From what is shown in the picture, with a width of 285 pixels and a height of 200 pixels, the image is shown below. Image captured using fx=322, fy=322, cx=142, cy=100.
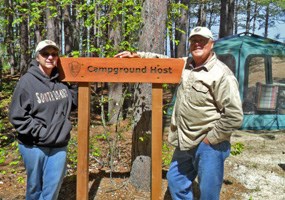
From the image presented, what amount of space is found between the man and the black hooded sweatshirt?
1.12 m

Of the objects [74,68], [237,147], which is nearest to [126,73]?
[74,68]

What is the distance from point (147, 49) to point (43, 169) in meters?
1.99

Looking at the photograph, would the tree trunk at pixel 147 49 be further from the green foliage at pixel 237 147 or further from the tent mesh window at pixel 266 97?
the tent mesh window at pixel 266 97

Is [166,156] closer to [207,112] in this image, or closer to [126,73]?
[126,73]

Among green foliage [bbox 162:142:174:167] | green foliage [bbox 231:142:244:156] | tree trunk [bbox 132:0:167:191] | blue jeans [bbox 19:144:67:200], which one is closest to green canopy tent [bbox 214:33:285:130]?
green foliage [bbox 162:142:174:167]

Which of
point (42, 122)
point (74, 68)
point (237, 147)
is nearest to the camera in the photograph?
point (42, 122)

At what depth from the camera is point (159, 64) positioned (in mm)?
3469

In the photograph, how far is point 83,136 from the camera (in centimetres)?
360

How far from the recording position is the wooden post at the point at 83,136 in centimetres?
351

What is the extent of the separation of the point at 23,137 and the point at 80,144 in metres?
0.76

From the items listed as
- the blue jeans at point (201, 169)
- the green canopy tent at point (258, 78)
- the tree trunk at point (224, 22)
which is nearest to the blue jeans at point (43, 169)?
the blue jeans at point (201, 169)

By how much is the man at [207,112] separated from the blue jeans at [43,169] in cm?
118

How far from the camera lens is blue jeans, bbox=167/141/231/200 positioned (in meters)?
2.89

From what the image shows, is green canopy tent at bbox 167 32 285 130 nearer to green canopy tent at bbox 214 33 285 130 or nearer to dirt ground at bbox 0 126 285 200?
green canopy tent at bbox 214 33 285 130
